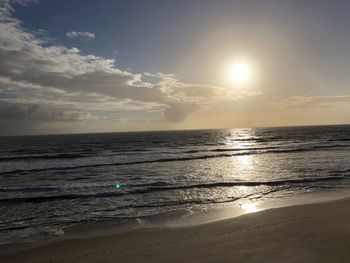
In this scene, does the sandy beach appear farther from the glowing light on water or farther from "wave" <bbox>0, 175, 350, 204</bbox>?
"wave" <bbox>0, 175, 350, 204</bbox>

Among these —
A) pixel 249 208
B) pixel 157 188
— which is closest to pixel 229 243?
pixel 249 208

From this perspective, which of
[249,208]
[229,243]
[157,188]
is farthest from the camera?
[157,188]

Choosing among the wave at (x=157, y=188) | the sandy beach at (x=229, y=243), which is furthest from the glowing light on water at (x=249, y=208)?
the wave at (x=157, y=188)

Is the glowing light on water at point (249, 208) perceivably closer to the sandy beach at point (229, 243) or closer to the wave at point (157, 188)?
the sandy beach at point (229, 243)

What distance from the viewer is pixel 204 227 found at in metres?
10.9

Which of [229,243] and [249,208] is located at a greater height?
[229,243]

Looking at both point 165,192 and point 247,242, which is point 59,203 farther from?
point 247,242

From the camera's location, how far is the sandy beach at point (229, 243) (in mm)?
7621

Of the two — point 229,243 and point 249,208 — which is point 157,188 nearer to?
point 249,208

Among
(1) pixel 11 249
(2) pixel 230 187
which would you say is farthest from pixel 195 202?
(1) pixel 11 249

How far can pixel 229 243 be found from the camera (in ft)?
Answer: 28.7

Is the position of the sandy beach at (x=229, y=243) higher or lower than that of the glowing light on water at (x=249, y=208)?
higher

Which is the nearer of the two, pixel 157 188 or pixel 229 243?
pixel 229 243

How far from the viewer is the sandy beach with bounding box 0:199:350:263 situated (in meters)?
7.62
